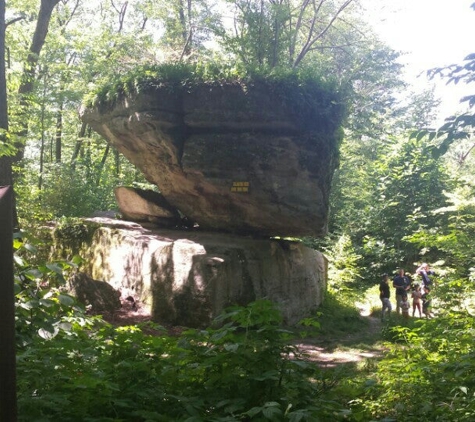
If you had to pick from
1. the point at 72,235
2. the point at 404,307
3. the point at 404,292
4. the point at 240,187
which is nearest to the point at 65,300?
the point at 240,187

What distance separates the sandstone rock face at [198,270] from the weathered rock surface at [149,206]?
50 cm

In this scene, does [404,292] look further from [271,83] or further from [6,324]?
[6,324]

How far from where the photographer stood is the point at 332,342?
377 inches

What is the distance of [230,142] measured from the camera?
10.4m

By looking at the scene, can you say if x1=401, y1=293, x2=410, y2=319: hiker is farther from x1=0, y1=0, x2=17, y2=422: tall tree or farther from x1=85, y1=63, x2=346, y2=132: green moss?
x1=0, y1=0, x2=17, y2=422: tall tree

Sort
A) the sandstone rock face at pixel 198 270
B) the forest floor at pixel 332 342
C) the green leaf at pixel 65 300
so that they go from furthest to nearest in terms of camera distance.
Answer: the sandstone rock face at pixel 198 270 → the forest floor at pixel 332 342 → the green leaf at pixel 65 300

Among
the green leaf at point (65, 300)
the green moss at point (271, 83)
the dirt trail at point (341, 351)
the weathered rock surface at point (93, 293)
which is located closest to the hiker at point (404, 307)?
the dirt trail at point (341, 351)

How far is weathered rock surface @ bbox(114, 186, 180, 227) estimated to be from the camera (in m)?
12.5

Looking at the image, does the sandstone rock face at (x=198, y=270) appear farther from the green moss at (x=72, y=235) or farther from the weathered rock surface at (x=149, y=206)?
the weathered rock surface at (x=149, y=206)

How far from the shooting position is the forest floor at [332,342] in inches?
321

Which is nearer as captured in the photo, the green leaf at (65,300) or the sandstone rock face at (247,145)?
the green leaf at (65,300)

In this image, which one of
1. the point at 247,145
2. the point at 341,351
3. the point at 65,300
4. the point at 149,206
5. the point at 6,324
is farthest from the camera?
the point at 149,206

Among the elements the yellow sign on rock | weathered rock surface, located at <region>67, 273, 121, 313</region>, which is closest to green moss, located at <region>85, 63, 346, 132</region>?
the yellow sign on rock

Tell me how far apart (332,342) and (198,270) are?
10.2 feet
